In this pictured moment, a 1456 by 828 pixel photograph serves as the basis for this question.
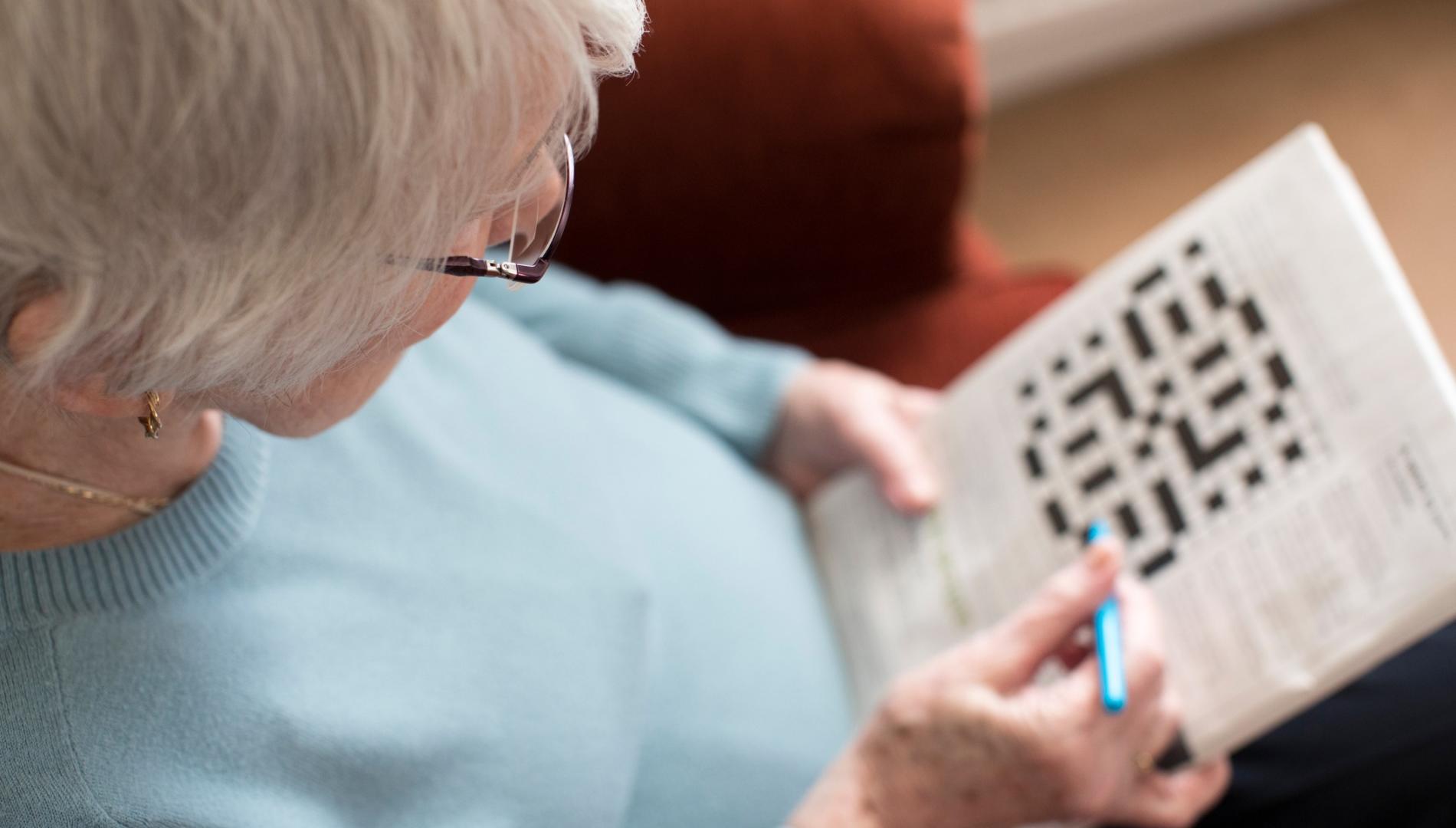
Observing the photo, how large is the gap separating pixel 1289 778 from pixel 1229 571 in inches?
8.1

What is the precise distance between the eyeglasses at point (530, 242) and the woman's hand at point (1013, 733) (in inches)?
16.4

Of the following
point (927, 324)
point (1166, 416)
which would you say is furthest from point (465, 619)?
point (927, 324)

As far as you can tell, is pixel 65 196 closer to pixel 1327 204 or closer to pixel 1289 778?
pixel 1327 204

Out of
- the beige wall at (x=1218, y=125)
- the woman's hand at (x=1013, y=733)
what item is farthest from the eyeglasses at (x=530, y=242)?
the beige wall at (x=1218, y=125)

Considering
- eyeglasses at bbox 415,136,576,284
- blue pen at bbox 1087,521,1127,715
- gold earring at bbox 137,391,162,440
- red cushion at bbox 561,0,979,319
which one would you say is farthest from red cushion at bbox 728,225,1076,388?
gold earring at bbox 137,391,162,440

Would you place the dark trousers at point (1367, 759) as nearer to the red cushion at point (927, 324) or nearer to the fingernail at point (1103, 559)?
the fingernail at point (1103, 559)

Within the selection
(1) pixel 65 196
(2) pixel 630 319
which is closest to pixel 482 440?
(2) pixel 630 319

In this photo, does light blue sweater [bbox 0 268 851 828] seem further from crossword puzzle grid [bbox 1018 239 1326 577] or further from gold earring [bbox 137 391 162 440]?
crossword puzzle grid [bbox 1018 239 1326 577]

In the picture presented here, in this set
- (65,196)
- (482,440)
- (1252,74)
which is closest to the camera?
(65,196)

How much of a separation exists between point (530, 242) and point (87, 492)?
0.90 feet

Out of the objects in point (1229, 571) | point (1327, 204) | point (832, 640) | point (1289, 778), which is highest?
point (1327, 204)

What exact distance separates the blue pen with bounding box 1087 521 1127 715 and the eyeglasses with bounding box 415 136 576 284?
0.46 meters

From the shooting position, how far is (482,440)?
0.87 metres

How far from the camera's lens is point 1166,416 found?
34.6 inches
